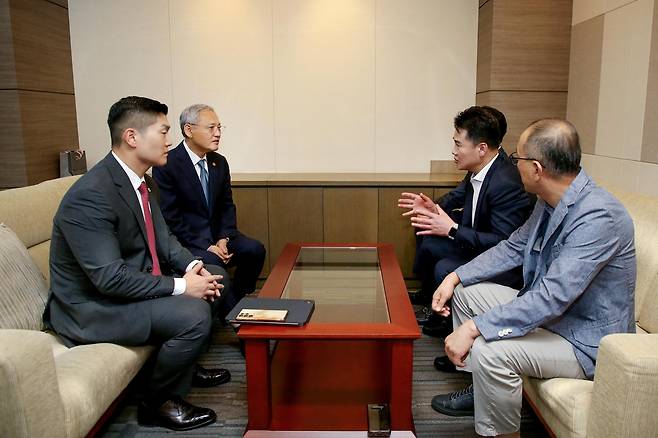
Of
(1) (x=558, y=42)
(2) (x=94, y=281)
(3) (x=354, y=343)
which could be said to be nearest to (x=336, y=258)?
(3) (x=354, y=343)

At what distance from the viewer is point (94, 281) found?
2229mm

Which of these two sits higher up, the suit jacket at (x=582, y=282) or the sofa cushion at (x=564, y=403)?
the suit jacket at (x=582, y=282)

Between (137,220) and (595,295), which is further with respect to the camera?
(137,220)

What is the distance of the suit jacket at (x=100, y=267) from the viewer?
2.22 metres

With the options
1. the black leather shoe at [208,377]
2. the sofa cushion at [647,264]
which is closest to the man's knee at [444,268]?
the sofa cushion at [647,264]

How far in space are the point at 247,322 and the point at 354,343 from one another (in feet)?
3.33

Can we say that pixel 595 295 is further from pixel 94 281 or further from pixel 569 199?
pixel 94 281

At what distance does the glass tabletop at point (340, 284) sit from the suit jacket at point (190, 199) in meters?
0.62

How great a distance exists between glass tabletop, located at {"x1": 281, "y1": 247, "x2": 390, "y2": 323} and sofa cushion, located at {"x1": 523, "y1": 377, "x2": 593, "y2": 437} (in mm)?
661

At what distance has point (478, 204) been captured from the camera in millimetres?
3119

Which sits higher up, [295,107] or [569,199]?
[295,107]

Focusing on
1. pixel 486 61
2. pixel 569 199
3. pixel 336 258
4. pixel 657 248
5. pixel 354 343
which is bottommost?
pixel 354 343

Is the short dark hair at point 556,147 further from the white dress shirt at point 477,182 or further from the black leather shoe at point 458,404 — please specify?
the black leather shoe at point 458,404

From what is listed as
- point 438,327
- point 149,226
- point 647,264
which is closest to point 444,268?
point 438,327
